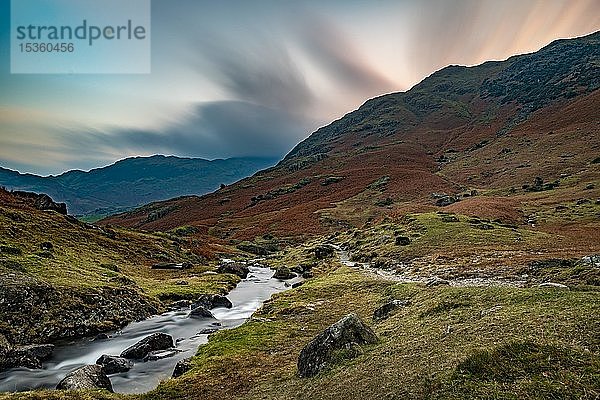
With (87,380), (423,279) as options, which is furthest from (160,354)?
(423,279)

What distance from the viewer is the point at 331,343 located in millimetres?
21547

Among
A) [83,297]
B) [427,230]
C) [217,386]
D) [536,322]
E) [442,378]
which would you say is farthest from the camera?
[427,230]

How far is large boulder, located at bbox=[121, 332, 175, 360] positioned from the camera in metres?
29.6

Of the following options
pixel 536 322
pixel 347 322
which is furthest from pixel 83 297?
pixel 536 322

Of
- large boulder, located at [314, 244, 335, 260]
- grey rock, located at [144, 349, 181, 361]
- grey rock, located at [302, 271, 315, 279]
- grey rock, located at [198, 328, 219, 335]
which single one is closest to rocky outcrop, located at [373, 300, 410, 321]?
grey rock, located at [198, 328, 219, 335]

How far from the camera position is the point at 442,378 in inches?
575

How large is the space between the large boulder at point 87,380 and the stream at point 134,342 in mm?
1342

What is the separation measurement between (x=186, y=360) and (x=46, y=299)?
61.0 feet

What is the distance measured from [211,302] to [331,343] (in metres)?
28.9

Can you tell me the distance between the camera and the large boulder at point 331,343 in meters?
20.8

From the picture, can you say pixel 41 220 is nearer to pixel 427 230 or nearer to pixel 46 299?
pixel 46 299

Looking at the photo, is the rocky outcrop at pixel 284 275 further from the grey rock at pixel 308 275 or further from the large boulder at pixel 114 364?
the large boulder at pixel 114 364

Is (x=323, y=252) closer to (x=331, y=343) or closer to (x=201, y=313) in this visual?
(x=201, y=313)

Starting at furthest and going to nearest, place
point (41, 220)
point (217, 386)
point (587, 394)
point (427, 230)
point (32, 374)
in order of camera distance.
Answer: point (427, 230), point (41, 220), point (32, 374), point (217, 386), point (587, 394)
